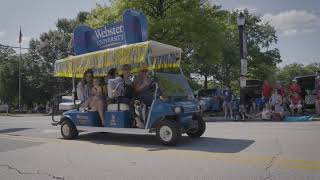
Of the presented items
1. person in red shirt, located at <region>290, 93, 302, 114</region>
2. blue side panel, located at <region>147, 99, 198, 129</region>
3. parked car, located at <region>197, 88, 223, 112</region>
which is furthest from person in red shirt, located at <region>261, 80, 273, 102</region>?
blue side panel, located at <region>147, 99, 198, 129</region>

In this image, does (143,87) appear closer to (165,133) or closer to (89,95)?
(165,133)

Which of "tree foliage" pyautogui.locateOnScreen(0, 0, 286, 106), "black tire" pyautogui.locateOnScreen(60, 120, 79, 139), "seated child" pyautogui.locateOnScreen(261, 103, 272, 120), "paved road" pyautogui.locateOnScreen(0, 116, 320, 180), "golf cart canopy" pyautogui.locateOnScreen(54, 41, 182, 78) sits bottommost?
"paved road" pyautogui.locateOnScreen(0, 116, 320, 180)

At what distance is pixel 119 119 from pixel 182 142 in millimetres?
1838

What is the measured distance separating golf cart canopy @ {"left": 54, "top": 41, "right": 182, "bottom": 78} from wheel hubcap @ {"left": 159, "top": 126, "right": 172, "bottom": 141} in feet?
5.56

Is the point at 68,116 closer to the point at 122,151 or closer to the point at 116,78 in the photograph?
the point at 116,78

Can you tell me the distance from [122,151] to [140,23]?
406cm

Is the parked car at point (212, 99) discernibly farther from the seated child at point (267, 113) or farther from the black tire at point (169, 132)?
the black tire at point (169, 132)

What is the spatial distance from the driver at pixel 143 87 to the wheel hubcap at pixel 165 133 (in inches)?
36.0

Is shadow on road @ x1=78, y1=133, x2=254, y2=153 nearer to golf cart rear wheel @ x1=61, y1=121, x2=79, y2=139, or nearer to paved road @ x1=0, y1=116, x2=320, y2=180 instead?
paved road @ x1=0, y1=116, x2=320, y2=180

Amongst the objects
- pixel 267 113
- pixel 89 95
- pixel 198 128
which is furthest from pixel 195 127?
pixel 267 113

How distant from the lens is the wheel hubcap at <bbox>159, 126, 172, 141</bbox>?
391 inches

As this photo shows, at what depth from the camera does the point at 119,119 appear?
36.1ft

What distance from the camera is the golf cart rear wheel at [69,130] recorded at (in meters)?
12.3

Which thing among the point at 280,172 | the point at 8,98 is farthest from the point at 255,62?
the point at 280,172
